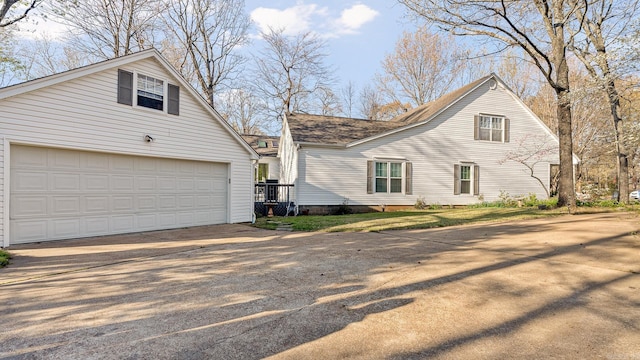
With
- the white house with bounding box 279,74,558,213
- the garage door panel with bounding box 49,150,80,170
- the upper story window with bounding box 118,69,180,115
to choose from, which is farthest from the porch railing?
the garage door panel with bounding box 49,150,80,170

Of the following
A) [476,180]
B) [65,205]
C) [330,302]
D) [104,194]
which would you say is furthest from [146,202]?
[476,180]

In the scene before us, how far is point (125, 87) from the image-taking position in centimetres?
919

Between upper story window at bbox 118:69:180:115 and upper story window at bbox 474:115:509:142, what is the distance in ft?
47.1

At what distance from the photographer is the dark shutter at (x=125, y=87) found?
908 centimetres

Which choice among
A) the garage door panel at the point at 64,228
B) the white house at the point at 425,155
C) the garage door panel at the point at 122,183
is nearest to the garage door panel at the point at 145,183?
the garage door panel at the point at 122,183

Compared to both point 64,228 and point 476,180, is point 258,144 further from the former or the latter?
point 64,228

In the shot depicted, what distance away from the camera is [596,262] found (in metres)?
5.09

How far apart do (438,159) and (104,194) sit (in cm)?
1396

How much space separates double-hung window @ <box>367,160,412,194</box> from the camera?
49.7 ft

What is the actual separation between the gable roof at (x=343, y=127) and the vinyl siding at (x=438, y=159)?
1.22 feet

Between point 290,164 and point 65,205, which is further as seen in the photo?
point 290,164

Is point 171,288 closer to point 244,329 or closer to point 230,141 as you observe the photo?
point 244,329

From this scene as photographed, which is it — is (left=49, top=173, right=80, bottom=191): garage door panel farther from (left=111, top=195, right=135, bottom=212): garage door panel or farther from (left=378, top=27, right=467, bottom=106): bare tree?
(left=378, top=27, right=467, bottom=106): bare tree

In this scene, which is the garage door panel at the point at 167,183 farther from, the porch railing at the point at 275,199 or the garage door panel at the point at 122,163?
the porch railing at the point at 275,199
